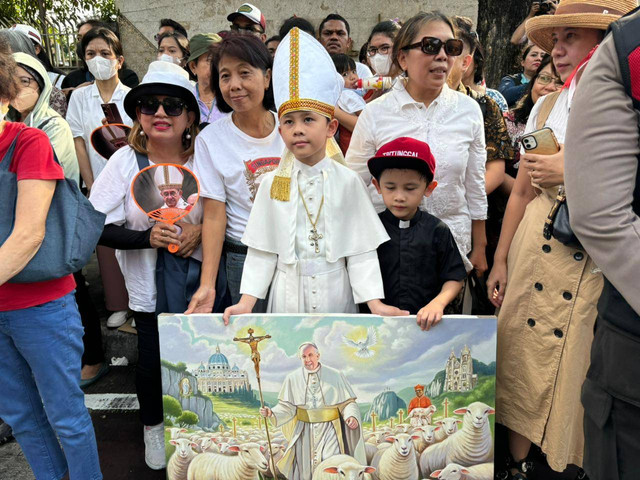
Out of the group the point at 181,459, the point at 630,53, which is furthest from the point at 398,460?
the point at 630,53

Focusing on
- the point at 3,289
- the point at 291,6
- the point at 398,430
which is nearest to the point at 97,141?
the point at 3,289

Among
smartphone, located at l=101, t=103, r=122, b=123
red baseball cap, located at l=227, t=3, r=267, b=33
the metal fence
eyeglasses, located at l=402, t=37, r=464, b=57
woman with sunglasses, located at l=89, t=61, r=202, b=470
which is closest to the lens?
eyeglasses, located at l=402, t=37, r=464, b=57

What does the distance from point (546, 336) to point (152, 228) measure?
1999 millimetres

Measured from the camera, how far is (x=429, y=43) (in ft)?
8.82

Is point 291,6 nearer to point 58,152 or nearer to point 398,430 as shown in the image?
point 58,152

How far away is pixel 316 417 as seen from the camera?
233 centimetres

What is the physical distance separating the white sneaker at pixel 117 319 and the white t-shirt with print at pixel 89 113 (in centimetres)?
114

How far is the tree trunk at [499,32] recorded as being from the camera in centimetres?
818

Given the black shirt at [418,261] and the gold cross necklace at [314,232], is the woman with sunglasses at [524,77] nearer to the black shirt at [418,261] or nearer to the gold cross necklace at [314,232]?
the black shirt at [418,261]

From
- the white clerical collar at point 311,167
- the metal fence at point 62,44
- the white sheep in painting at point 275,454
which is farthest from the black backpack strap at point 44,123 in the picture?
the metal fence at point 62,44

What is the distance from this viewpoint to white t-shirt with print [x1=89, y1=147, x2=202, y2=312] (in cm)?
293

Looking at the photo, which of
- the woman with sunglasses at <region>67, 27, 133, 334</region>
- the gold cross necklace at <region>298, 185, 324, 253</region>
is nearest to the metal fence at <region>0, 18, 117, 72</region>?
the woman with sunglasses at <region>67, 27, 133, 334</region>

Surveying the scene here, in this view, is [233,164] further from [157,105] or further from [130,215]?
[130,215]

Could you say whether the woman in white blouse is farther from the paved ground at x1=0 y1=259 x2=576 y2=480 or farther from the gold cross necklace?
the paved ground at x1=0 y1=259 x2=576 y2=480
